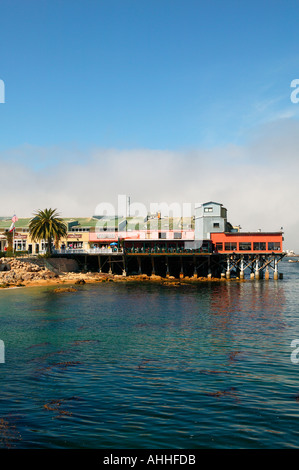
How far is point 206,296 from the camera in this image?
162ft

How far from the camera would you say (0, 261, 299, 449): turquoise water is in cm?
1252

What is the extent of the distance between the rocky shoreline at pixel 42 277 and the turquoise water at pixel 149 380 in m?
28.0

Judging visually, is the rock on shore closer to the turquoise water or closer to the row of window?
the row of window

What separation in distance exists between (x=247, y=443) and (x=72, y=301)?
34922mm

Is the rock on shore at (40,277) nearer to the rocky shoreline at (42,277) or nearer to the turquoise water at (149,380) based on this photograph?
the rocky shoreline at (42,277)

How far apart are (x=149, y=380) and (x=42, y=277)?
171 feet

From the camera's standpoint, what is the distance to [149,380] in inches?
690

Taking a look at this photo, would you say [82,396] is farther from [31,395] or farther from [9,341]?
[9,341]

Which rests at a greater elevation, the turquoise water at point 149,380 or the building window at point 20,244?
the building window at point 20,244

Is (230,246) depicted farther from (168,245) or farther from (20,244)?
(20,244)

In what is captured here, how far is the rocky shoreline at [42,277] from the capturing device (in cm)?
6291

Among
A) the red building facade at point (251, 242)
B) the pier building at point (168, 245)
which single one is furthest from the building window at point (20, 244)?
the red building facade at point (251, 242)
